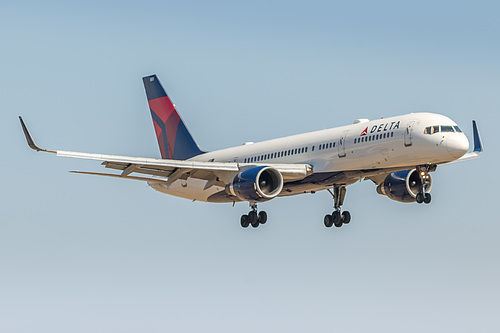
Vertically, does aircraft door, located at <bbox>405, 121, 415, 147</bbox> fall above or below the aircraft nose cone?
above

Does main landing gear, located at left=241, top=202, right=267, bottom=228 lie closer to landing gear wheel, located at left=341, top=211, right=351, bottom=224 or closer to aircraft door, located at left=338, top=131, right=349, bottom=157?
landing gear wheel, located at left=341, top=211, right=351, bottom=224

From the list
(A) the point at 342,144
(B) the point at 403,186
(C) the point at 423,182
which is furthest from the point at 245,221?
(C) the point at 423,182

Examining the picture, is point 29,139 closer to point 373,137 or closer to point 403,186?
point 373,137

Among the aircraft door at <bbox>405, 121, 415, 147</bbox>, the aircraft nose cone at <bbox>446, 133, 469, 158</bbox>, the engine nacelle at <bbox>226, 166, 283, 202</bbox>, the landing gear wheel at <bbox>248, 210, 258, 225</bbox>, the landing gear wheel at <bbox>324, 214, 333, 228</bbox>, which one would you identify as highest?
the aircraft door at <bbox>405, 121, 415, 147</bbox>

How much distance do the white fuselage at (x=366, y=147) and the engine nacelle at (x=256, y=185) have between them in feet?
6.05

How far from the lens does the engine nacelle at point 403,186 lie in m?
53.9

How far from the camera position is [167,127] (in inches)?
2502

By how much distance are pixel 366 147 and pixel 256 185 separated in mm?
5906

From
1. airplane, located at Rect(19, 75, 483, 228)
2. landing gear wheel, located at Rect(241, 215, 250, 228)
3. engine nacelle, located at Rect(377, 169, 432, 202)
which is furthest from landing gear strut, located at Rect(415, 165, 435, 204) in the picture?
landing gear wheel, located at Rect(241, 215, 250, 228)

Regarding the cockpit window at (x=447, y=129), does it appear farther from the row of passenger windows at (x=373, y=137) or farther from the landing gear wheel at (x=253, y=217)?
the landing gear wheel at (x=253, y=217)

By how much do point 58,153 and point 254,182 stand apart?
33.6 feet

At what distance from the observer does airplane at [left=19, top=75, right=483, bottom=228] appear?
46781 millimetres

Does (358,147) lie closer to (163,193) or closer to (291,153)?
(291,153)

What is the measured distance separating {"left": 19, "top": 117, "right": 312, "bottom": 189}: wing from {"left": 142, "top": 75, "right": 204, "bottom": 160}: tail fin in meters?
7.58
